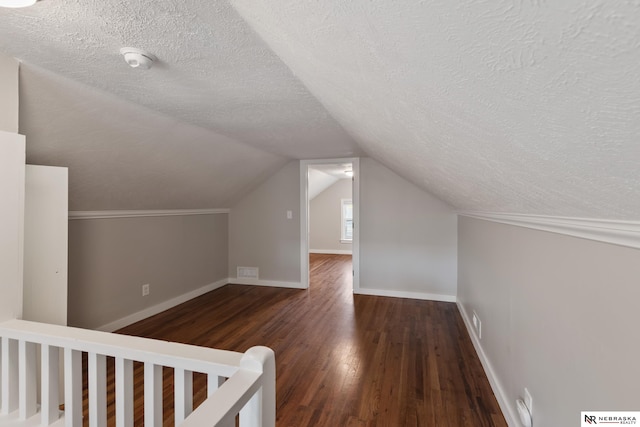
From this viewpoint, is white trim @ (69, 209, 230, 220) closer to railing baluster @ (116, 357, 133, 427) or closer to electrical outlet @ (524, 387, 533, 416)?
railing baluster @ (116, 357, 133, 427)

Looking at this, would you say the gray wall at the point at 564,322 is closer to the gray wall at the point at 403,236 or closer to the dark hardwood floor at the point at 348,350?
the dark hardwood floor at the point at 348,350

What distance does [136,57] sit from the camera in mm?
1220

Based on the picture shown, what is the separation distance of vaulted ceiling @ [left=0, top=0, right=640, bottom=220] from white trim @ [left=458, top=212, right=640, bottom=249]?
0.12 feet

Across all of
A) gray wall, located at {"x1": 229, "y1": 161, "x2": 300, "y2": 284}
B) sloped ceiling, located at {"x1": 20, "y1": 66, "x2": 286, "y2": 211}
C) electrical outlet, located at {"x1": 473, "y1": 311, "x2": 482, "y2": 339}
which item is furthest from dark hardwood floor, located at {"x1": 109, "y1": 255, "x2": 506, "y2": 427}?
sloped ceiling, located at {"x1": 20, "y1": 66, "x2": 286, "y2": 211}

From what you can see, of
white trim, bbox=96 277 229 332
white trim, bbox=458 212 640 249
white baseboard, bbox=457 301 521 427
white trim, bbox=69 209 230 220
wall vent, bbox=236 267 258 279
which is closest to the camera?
white trim, bbox=458 212 640 249

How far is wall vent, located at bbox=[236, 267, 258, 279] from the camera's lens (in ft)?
13.9

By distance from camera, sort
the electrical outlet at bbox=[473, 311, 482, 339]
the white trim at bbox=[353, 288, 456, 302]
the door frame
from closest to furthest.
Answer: the electrical outlet at bbox=[473, 311, 482, 339] < the white trim at bbox=[353, 288, 456, 302] < the door frame

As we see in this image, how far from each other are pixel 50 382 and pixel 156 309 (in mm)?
2224

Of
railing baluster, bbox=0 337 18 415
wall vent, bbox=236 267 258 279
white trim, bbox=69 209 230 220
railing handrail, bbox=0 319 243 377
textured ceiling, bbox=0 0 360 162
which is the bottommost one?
wall vent, bbox=236 267 258 279

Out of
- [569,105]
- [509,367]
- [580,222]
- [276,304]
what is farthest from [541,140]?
[276,304]

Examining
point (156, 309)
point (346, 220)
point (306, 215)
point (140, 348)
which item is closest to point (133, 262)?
point (156, 309)

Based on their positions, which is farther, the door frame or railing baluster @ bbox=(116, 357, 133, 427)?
the door frame

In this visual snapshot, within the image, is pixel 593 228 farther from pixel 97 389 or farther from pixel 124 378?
pixel 97 389

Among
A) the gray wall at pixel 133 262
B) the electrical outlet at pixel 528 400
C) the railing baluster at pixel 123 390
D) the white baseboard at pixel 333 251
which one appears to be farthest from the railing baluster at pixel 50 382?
the white baseboard at pixel 333 251
